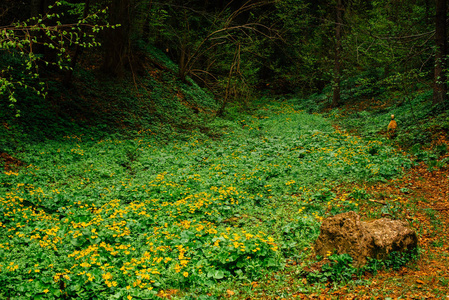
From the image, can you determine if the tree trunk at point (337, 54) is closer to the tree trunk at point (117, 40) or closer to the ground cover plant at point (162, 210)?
the ground cover plant at point (162, 210)

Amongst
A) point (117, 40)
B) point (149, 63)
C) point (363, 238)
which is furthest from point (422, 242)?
point (149, 63)

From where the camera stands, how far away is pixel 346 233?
16.0 ft

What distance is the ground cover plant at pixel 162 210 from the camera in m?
4.67

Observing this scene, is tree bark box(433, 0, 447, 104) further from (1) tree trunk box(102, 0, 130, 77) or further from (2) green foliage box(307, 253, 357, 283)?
(1) tree trunk box(102, 0, 130, 77)

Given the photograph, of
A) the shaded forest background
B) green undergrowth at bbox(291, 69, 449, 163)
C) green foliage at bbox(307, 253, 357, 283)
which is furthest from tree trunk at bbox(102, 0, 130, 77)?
green foliage at bbox(307, 253, 357, 283)

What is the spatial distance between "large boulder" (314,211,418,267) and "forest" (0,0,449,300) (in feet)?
0.49

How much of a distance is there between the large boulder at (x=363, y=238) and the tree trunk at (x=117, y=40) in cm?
1484

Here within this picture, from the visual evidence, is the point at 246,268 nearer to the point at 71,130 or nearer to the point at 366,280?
the point at 366,280

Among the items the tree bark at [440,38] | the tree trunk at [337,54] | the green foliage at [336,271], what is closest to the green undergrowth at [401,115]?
the tree trunk at [337,54]

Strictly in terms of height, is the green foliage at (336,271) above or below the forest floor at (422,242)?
below

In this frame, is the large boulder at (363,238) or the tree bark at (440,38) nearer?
the large boulder at (363,238)

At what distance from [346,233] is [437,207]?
341 centimetres

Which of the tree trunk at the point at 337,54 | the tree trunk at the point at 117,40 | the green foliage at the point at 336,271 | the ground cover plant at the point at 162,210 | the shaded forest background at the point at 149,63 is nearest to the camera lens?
the green foliage at the point at 336,271

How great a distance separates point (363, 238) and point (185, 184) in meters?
5.43
